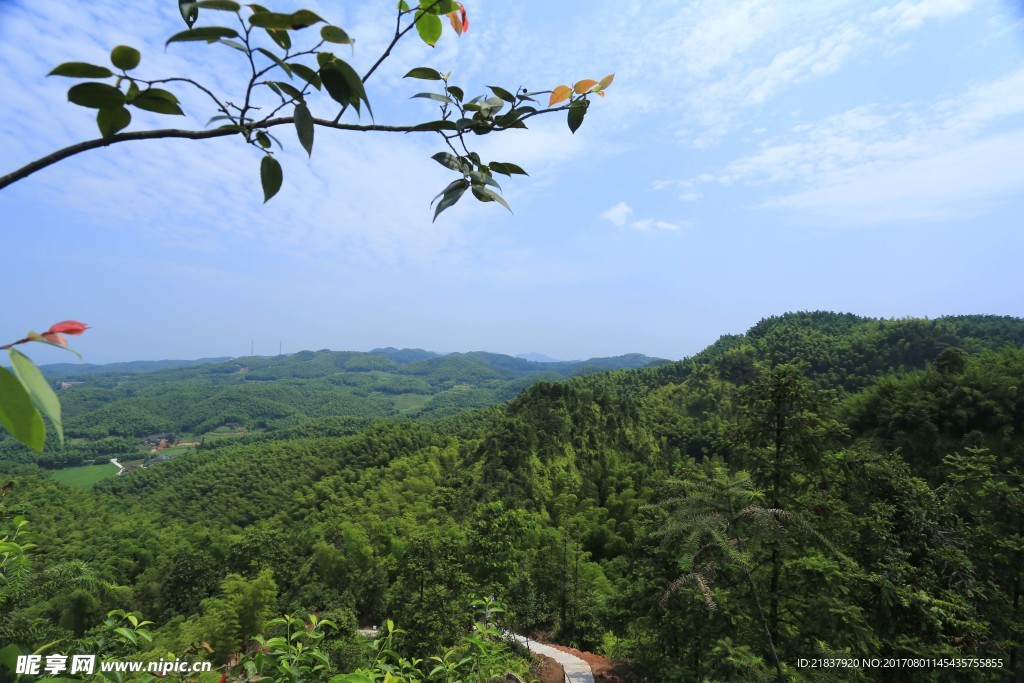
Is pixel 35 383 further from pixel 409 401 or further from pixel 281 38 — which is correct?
pixel 409 401

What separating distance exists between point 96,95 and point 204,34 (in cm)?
16

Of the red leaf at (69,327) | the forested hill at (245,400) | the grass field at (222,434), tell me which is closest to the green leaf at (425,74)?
the red leaf at (69,327)

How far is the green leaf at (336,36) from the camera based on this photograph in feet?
2.11

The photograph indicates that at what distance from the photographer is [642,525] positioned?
937cm

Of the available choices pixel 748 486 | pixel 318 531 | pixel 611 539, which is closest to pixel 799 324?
pixel 611 539

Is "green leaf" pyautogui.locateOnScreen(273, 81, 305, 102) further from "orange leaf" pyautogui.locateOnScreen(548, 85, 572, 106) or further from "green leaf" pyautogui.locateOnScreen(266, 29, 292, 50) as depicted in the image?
"orange leaf" pyautogui.locateOnScreen(548, 85, 572, 106)

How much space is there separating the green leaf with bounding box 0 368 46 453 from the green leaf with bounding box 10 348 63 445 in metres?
0.02

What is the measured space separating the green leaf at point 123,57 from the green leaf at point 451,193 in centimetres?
46

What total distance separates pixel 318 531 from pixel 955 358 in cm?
3228

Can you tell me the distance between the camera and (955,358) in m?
19.8

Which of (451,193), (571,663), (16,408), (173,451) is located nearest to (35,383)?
(16,408)

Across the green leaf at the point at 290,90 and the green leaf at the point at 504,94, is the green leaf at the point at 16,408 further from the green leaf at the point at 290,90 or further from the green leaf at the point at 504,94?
the green leaf at the point at 504,94

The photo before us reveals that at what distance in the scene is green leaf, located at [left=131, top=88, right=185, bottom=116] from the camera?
579 millimetres

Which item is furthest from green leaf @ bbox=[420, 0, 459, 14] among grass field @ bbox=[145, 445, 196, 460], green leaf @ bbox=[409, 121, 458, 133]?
grass field @ bbox=[145, 445, 196, 460]
